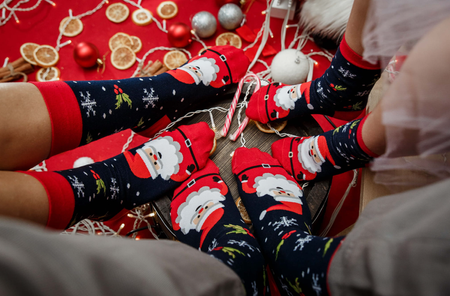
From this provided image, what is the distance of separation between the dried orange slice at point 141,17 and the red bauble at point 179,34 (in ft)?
0.52

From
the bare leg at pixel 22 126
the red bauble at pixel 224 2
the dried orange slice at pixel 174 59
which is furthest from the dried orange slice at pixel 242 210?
the red bauble at pixel 224 2

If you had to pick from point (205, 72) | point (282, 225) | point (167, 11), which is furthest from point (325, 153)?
point (167, 11)

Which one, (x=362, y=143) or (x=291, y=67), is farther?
(x=291, y=67)

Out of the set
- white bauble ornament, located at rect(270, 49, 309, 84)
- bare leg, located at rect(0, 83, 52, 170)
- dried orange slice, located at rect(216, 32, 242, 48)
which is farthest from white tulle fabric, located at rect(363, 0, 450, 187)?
dried orange slice, located at rect(216, 32, 242, 48)

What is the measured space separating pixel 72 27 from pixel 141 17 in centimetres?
30

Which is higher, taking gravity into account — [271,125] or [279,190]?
[271,125]

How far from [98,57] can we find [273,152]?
80 cm

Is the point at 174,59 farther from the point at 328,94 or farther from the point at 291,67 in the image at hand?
the point at 328,94

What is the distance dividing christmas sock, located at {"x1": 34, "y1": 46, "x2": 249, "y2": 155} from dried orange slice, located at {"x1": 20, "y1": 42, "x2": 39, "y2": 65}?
0.65 metres

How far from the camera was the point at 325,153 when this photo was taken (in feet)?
2.17

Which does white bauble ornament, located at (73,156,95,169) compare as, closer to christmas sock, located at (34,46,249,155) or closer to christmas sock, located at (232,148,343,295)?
christmas sock, located at (34,46,249,155)

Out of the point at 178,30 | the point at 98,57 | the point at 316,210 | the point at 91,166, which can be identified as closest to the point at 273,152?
the point at 316,210

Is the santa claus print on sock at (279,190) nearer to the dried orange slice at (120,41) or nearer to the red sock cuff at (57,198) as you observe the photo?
the red sock cuff at (57,198)

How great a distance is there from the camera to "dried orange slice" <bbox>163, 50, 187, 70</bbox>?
1052 millimetres
